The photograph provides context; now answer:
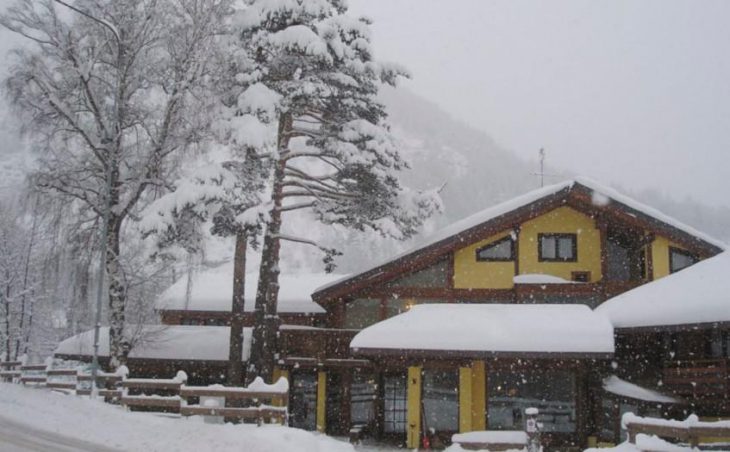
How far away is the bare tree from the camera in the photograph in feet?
66.2

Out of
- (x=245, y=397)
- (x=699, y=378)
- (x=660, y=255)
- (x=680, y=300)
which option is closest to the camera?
(x=245, y=397)

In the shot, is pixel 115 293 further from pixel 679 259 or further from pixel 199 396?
pixel 679 259

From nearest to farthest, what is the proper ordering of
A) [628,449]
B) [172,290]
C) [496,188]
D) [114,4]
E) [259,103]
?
[628,449]
[259,103]
[114,4]
[172,290]
[496,188]

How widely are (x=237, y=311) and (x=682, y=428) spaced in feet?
42.0

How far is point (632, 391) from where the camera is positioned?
18.3 metres

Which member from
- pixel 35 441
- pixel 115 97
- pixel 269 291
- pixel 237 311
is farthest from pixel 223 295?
pixel 35 441

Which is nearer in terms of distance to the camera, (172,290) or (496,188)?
(172,290)

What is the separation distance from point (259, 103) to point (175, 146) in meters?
4.42

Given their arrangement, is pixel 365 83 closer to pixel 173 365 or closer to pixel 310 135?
pixel 310 135

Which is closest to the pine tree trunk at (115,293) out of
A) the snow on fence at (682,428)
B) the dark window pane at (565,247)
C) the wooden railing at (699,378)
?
the dark window pane at (565,247)

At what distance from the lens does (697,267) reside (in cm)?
1961

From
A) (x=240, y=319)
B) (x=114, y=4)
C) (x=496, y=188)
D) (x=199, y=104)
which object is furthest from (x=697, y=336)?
(x=496, y=188)

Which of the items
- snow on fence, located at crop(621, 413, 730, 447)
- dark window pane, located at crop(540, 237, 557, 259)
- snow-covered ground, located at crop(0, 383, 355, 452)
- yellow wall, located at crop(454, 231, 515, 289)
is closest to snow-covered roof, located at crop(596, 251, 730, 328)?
dark window pane, located at crop(540, 237, 557, 259)

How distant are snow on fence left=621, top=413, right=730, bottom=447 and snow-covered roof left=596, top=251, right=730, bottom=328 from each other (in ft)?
14.9
